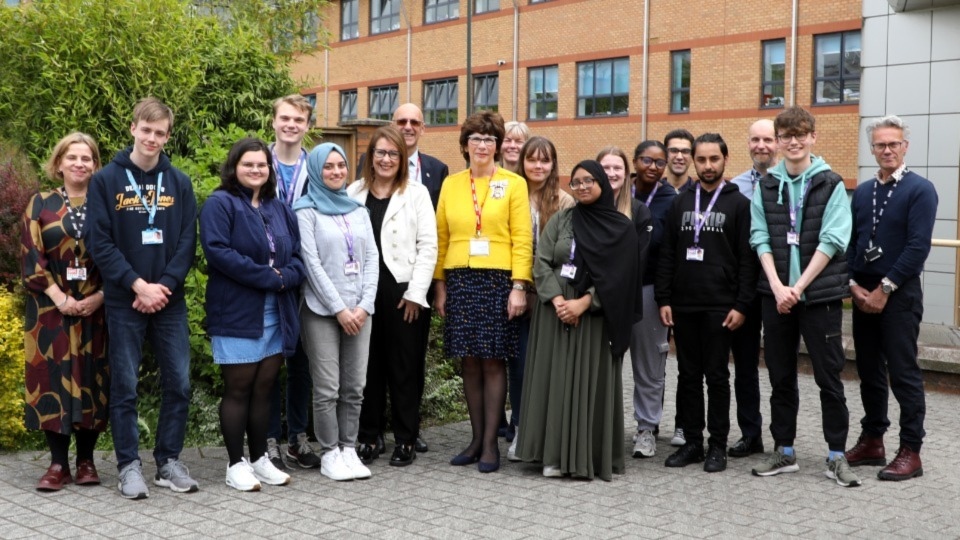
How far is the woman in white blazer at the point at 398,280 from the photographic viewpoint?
263 inches

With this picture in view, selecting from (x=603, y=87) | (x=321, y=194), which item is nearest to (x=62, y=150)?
(x=321, y=194)

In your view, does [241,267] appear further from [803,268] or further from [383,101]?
[383,101]

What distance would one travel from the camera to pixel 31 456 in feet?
22.2

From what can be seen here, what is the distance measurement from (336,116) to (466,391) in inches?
1543

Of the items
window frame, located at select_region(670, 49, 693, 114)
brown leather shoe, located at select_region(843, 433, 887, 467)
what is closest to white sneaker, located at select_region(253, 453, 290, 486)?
brown leather shoe, located at select_region(843, 433, 887, 467)

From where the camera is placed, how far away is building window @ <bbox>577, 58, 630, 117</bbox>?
3306 centimetres

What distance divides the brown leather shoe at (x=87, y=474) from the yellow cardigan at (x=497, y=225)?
8.00 feet

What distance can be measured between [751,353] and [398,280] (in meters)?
2.37

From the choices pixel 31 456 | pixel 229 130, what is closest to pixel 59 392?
pixel 31 456

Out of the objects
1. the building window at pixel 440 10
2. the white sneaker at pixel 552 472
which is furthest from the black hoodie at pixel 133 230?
the building window at pixel 440 10

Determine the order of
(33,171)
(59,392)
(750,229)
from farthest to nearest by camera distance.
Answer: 1. (33,171)
2. (750,229)
3. (59,392)

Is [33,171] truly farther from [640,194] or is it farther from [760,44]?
[760,44]

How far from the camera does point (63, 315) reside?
595 centimetres

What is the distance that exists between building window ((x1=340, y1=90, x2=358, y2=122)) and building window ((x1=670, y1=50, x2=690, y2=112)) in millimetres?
16678
